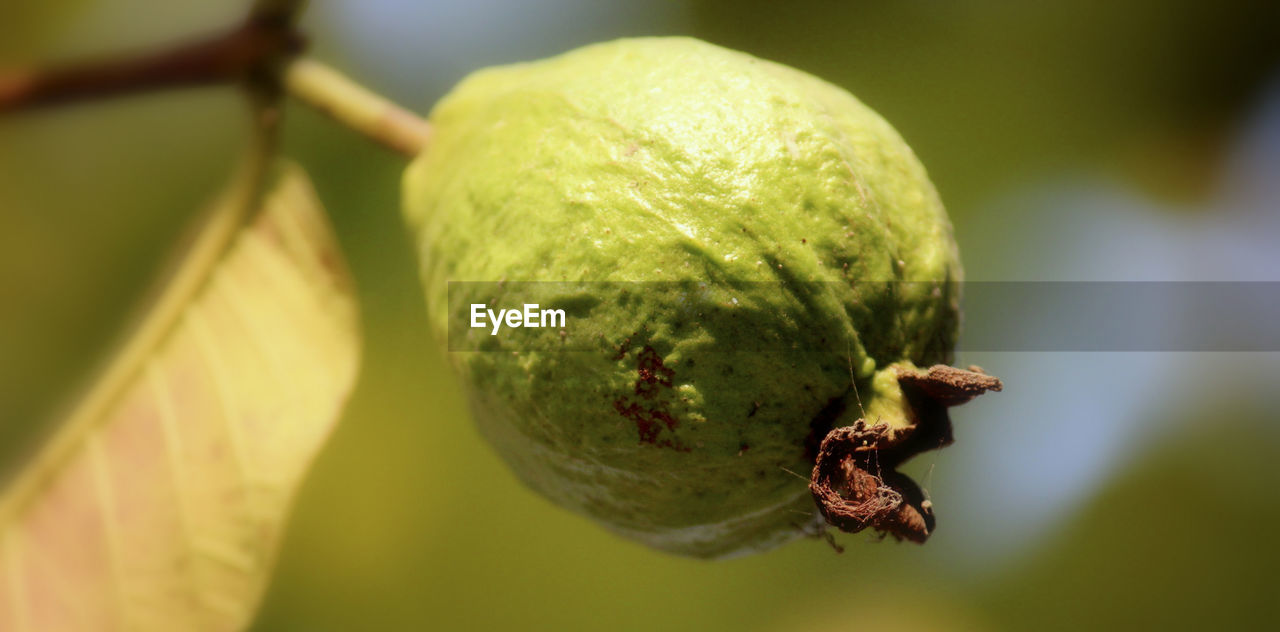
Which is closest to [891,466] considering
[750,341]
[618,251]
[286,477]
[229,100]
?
[750,341]

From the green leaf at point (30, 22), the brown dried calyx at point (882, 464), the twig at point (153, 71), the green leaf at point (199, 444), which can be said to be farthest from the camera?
the green leaf at point (30, 22)

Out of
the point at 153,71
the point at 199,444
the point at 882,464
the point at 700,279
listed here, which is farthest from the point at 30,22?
the point at 882,464

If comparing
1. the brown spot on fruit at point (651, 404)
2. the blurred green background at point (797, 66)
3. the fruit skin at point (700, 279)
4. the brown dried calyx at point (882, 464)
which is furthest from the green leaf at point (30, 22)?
the brown dried calyx at point (882, 464)

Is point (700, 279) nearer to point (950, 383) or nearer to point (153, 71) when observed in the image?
point (950, 383)

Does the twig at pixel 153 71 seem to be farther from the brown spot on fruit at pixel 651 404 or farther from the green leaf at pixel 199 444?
the brown spot on fruit at pixel 651 404

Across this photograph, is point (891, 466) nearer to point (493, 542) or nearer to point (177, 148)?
point (493, 542)

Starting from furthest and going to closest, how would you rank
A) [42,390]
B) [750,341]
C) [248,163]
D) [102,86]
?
[42,390] → [248,163] → [102,86] → [750,341]
